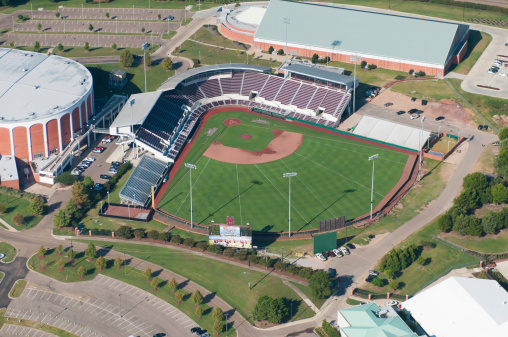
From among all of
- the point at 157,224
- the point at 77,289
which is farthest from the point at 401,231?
the point at 77,289

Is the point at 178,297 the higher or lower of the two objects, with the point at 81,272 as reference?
higher

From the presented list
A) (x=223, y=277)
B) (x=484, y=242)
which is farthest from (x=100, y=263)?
(x=484, y=242)

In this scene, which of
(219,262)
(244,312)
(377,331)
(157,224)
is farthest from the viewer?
(157,224)

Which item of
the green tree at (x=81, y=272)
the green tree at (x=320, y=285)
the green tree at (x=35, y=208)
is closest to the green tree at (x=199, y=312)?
the green tree at (x=320, y=285)

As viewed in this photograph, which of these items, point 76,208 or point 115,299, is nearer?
point 115,299

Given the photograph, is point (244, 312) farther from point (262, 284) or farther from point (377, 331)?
point (377, 331)

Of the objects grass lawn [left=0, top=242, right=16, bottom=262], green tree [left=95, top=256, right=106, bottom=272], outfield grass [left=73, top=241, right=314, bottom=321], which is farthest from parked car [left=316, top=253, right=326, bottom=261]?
grass lawn [left=0, top=242, right=16, bottom=262]

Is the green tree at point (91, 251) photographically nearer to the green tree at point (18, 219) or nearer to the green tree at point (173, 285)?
the green tree at point (173, 285)

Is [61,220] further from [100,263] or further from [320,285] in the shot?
[320,285]
